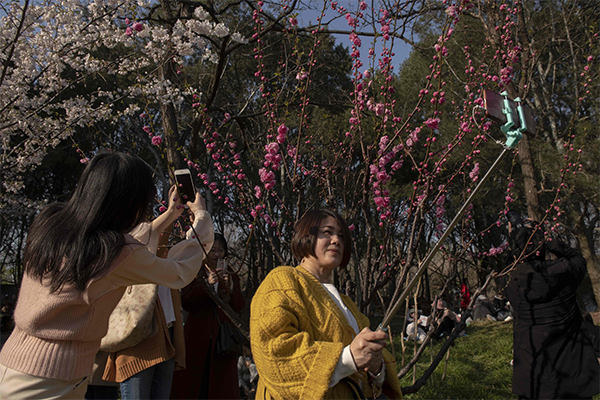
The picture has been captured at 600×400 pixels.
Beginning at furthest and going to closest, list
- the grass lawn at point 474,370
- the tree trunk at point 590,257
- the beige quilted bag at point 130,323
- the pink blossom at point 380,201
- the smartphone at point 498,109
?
the tree trunk at point 590,257 < the grass lawn at point 474,370 < the pink blossom at point 380,201 < the beige quilted bag at point 130,323 < the smartphone at point 498,109

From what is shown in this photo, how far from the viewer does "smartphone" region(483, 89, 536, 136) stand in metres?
1.13

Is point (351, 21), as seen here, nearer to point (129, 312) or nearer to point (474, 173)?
point (474, 173)

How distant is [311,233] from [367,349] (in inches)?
25.0

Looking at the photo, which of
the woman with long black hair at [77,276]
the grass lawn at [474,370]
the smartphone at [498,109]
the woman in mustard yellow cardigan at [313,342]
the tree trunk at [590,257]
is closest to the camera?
the smartphone at [498,109]

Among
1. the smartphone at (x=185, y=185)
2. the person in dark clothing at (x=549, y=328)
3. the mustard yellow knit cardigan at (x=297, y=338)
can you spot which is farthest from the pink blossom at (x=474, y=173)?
the smartphone at (x=185, y=185)

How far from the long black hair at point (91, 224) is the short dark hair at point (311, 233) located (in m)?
0.70

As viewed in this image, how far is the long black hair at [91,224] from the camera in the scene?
134cm

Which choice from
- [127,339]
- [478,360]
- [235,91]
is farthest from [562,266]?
[235,91]

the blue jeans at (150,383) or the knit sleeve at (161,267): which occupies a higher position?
the knit sleeve at (161,267)

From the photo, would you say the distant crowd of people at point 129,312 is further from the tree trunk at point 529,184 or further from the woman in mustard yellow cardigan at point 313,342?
the tree trunk at point 529,184

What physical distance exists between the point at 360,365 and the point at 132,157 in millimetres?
1038

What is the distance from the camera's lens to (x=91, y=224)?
1.37 meters

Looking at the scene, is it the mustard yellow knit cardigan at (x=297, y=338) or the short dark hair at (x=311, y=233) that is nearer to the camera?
the mustard yellow knit cardigan at (x=297, y=338)

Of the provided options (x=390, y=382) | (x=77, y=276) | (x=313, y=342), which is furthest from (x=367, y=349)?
(x=77, y=276)
